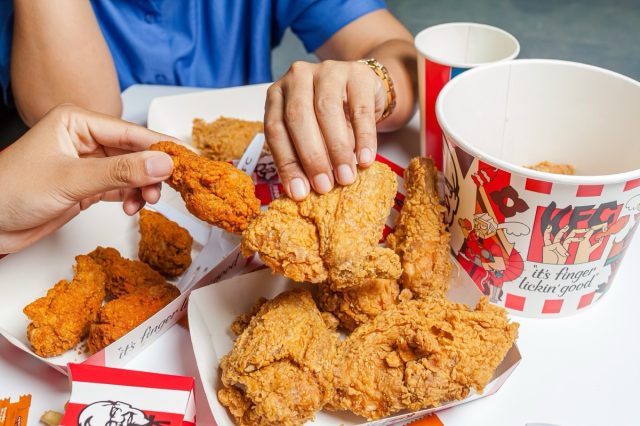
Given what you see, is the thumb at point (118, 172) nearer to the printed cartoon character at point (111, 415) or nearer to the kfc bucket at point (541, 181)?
the printed cartoon character at point (111, 415)

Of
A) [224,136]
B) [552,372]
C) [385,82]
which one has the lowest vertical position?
[552,372]

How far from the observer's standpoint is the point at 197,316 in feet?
2.66

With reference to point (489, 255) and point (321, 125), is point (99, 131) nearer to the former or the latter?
point (321, 125)

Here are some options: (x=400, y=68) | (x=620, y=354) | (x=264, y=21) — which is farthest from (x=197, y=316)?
(x=264, y=21)

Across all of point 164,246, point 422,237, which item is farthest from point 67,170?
point 422,237

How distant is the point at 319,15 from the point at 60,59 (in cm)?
62

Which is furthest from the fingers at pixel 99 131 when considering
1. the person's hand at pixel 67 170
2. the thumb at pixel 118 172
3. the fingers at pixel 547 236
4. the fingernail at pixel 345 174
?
the fingers at pixel 547 236

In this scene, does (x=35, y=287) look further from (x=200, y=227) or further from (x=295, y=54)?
(x=295, y=54)

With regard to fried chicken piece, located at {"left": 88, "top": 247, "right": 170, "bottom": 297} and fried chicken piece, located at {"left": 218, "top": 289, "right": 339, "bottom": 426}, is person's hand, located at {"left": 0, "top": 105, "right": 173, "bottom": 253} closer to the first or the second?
fried chicken piece, located at {"left": 88, "top": 247, "right": 170, "bottom": 297}

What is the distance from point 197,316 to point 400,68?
726mm

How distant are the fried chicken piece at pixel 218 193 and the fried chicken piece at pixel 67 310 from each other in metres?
0.24

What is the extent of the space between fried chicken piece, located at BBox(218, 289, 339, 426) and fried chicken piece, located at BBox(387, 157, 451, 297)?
16cm

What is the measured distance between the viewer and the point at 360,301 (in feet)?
2.62

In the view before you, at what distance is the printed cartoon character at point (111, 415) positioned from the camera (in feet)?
2.22
